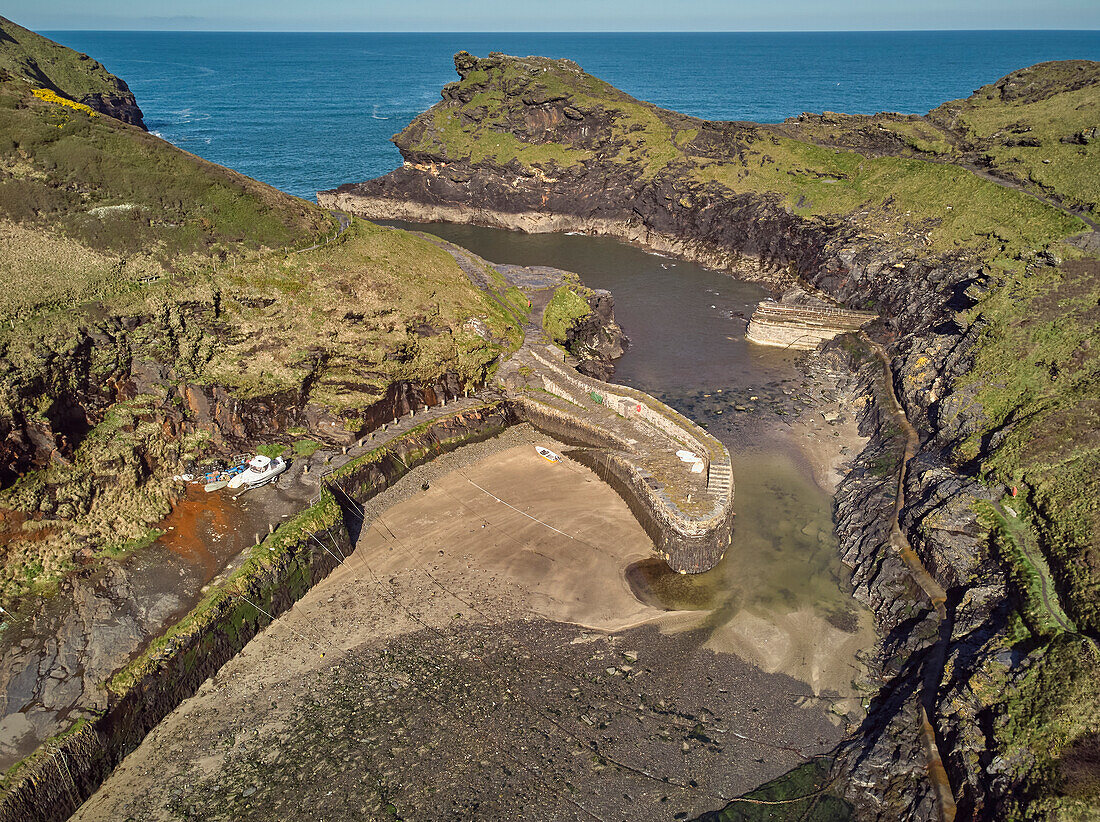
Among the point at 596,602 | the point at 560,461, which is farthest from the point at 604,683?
the point at 560,461

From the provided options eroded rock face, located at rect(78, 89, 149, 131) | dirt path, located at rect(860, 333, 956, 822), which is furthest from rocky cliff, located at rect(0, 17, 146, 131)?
dirt path, located at rect(860, 333, 956, 822)

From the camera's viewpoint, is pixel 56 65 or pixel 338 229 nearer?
pixel 338 229

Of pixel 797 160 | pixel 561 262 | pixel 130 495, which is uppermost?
pixel 797 160

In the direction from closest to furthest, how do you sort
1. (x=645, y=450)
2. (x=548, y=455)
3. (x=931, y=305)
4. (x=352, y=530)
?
1. (x=352, y=530)
2. (x=645, y=450)
3. (x=548, y=455)
4. (x=931, y=305)

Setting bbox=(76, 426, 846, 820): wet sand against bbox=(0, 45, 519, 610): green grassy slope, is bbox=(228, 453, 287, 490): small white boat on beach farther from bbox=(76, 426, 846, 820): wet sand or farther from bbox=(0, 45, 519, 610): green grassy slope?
bbox=(76, 426, 846, 820): wet sand

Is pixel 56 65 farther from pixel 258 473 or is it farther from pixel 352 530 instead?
pixel 352 530

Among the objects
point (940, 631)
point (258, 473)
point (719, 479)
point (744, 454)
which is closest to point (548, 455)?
point (719, 479)

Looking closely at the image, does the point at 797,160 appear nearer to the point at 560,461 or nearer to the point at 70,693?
the point at 560,461
